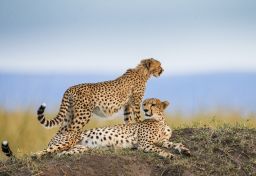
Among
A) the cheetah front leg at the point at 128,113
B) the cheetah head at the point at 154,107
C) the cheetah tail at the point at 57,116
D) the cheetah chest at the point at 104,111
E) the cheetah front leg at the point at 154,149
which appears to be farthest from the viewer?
the cheetah front leg at the point at 128,113

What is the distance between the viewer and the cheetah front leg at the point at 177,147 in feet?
23.1

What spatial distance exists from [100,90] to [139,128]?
1.03 m

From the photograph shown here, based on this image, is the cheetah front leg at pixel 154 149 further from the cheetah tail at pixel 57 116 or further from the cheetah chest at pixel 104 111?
the cheetah tail at pixel 57 116

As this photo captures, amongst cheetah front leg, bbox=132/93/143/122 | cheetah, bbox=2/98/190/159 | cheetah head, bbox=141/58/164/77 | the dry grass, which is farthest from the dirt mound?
the dry grass

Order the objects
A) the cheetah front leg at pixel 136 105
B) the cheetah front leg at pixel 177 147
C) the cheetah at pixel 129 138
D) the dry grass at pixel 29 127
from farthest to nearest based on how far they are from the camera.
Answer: the dry grass at pixel 29 127 → the cheetah front leg at pixel 136 105 → the cheetah at pixel 129 138 → the cheetah front leg at pixel 177 147

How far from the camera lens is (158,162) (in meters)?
6.81

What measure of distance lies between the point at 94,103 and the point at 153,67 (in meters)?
1.31

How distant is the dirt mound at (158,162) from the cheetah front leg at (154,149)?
0.22 ft

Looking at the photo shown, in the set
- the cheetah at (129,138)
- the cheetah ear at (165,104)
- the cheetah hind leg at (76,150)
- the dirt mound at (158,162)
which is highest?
the cheetah ear at (165,104)

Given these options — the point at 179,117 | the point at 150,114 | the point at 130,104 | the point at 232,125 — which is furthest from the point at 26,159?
the point at 179,117

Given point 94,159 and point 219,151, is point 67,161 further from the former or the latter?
point 219,151

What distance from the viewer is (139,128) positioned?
7523 mm

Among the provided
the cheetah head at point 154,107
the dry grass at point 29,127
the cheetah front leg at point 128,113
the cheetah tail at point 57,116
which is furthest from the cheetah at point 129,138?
the dry grass at point 29,127

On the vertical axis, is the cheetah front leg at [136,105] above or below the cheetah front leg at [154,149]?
above
